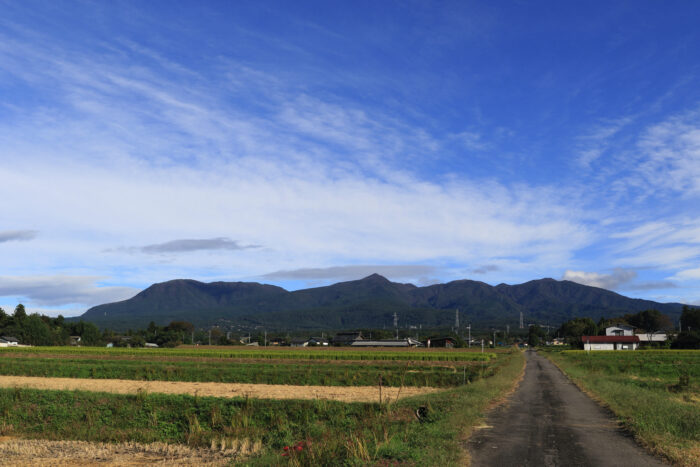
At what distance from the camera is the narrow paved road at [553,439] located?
15016 millimetres

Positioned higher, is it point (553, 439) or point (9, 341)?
point (553, 439)

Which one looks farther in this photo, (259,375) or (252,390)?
(259,375)

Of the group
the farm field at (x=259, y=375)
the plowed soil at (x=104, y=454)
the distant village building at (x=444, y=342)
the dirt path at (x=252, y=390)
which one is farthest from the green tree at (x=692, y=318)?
the plowed soil at (x=104, y=454)

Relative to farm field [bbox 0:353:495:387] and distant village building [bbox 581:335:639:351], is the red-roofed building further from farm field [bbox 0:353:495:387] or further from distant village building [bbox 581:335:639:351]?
farm field [bbox 0:353:495:387]

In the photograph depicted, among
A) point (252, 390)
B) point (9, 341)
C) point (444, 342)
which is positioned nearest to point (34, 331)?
point (9, 341)

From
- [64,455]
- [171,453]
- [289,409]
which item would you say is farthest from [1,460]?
[289,409]

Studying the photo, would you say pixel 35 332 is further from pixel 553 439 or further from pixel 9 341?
pixel 553 439

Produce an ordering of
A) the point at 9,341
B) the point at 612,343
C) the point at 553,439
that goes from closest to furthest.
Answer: the point at 553,439 < the point at 9,341 < the point at 612,343

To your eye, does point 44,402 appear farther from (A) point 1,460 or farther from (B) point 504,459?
(B) point 504,459

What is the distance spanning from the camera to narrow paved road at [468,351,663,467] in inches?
591

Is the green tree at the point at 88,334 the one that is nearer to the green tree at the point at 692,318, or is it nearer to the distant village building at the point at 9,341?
the distant village building at the point at 9,341

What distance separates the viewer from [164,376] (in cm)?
5206

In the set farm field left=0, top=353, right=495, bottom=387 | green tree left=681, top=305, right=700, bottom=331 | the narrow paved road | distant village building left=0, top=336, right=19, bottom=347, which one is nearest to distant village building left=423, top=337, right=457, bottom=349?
green tree left=681, top=305, right=700, bottom=331

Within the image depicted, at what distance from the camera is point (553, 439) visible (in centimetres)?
1795
